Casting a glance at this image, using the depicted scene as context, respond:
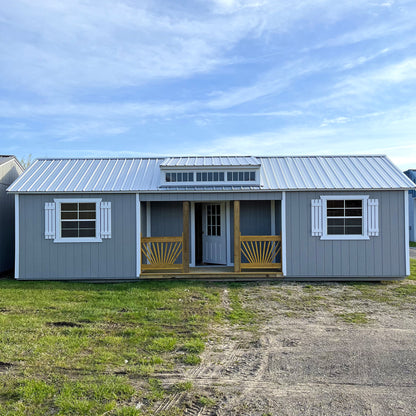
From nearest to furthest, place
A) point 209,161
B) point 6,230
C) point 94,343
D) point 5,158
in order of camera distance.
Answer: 1. point 94,343
2. point 209,161
3. point 6,230
4. point 5,158

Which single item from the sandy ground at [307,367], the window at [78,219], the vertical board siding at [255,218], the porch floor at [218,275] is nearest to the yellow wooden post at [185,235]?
the porch floor at [218,275]

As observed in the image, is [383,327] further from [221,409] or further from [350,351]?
[221,409]

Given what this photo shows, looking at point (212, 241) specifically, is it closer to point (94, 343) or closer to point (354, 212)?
point (354, 212)

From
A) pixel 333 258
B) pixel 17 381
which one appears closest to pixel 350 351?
pixel 17 381

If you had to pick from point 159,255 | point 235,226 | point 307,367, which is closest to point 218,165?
point 235,226

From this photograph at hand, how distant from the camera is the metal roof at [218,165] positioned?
10.0 meters

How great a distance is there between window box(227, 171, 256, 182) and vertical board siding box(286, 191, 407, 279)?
1722 mm

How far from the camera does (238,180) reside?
10344 mm

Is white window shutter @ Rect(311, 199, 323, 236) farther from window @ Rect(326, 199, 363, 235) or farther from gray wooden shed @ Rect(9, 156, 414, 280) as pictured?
window @ Rect(326, 199, 363, 235)

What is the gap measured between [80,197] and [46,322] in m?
4.54

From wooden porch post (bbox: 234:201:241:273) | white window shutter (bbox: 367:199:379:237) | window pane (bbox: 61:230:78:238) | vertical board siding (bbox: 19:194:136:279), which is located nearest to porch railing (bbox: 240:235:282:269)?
wooden porch post (bbox: 234:201:241:273)

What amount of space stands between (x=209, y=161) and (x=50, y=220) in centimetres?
446

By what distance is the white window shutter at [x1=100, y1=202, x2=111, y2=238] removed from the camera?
33.0 ft

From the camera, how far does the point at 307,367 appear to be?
445 centimetres
